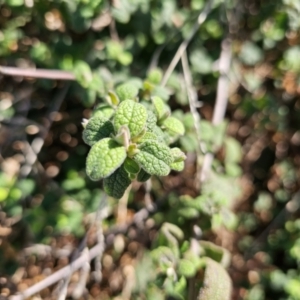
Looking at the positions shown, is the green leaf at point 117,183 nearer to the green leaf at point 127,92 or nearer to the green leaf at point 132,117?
the green leaf at point 132,117

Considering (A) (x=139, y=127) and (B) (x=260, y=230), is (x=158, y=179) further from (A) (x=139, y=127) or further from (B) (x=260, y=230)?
(A) (x=139, y=127)

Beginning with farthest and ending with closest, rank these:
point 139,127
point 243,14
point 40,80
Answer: point 243,14 → point 40,80 → point 139,127

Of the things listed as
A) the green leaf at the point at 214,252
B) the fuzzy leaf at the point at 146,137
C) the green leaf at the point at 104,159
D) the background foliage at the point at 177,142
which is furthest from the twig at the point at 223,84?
the green leaf at the point at 104,159

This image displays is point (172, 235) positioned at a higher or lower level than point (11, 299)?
higher

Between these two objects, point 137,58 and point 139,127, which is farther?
point 137,58

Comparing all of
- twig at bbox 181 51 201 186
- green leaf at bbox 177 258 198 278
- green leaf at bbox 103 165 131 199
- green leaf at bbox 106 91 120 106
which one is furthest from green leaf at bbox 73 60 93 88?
green leaf at bbox 177 258 198 278

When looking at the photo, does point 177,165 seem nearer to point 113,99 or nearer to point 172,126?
point 172,126

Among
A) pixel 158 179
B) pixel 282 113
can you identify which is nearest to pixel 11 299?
pixel 158 179

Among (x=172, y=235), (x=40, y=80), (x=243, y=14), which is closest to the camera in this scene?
(x=172, y=235)
